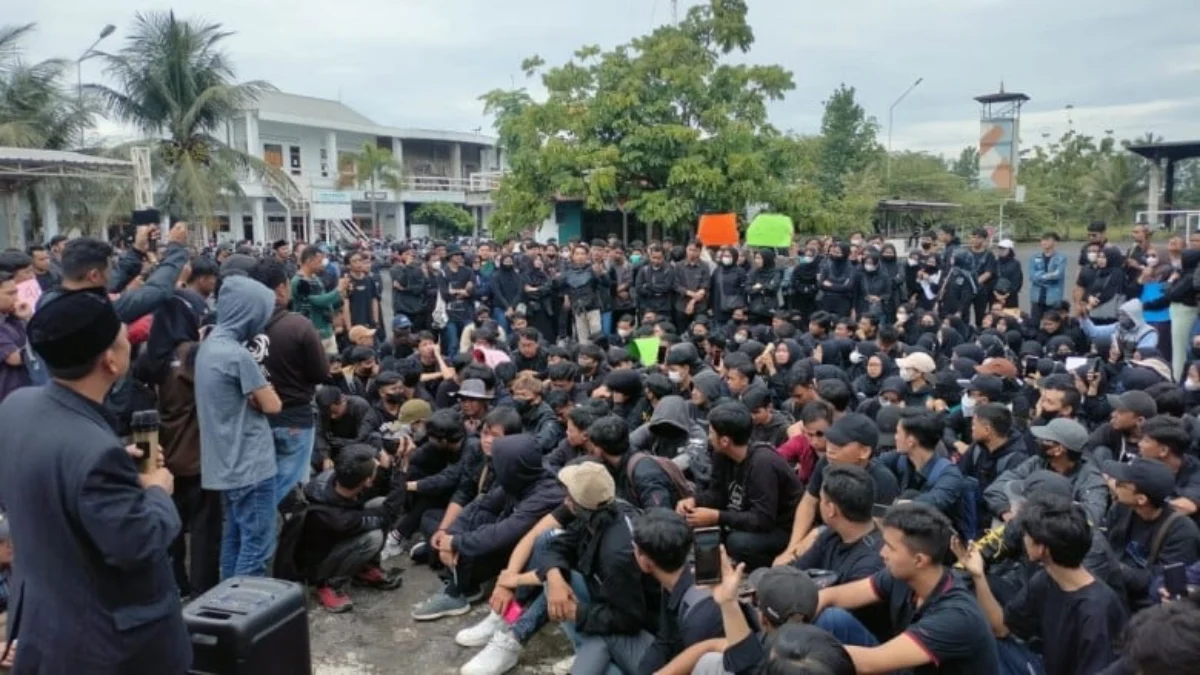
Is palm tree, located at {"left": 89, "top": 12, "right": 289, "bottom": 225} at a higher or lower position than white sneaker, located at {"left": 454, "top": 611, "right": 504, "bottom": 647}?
higher

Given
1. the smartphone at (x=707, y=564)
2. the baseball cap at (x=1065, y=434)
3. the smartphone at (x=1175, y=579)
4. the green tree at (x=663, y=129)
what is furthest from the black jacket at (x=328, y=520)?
the green tree at (x=663, y=129)

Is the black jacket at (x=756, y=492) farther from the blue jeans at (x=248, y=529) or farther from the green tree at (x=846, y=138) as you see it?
the green tree at (x=846, y=138)

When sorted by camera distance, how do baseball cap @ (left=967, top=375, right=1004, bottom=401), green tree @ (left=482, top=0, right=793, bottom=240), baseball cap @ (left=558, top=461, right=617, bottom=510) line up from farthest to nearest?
green tree @ (left=482, top=0, right=793, bottom=240) < baseball cap @ (left=967, top=375, right=1004, bottom=401) < baseball cap @ (left=558, top=461, right=617, bottom=510)

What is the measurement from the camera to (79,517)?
2.20m

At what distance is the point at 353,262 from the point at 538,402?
17.5 feet

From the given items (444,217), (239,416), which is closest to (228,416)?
(239,416)

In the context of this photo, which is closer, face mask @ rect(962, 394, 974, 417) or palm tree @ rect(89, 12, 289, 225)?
face mask @ rect(962, 394, 974, 417)

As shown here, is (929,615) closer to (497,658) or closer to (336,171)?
(497,658)

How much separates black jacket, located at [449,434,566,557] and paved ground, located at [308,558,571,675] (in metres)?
0.46

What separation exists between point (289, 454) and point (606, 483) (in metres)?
1.98

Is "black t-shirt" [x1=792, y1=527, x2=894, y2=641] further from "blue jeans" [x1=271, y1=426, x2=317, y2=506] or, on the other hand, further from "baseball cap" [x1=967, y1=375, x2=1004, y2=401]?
"blue jeans" [x1=271, y1=426, x2=317, y2=506]

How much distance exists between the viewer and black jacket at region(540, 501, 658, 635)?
3.74 metres

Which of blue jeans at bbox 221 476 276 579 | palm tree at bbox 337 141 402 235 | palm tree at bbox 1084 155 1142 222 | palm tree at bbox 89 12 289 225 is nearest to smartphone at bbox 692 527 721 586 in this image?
blue jeans at bbox 221 476 276 579

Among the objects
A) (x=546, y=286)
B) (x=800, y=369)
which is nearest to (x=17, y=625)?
(x=800, y=369)
